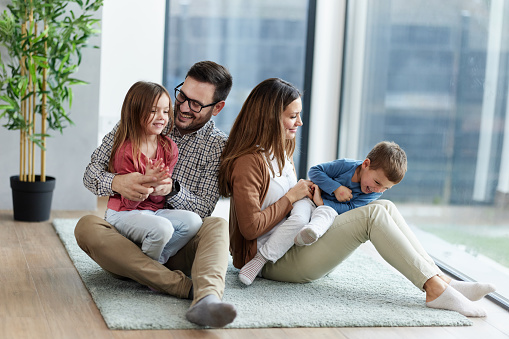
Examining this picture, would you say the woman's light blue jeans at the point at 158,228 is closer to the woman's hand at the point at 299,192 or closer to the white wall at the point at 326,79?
the woman's hand at the point at 299,192

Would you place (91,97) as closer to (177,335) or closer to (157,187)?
(157,187)

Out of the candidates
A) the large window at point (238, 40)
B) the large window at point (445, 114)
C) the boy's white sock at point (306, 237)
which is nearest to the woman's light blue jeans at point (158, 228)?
the boy's white sock at point (306, 237)

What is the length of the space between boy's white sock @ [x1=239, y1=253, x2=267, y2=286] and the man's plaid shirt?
0.81 ft

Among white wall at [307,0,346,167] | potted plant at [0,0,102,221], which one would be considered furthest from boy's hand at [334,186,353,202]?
white wall at [307,0,346,167]

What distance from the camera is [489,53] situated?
3.15m

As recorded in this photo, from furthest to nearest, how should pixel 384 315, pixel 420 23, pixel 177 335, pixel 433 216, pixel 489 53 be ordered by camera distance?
1. pixel 420 23
2. pixel 433 216
3. pixel 489 53
4. pixel 384 315
5. pixel 177 335

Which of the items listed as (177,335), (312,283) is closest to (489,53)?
(312,283)

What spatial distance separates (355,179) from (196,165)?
63 cm

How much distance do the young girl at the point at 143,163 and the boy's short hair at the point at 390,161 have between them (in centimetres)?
71

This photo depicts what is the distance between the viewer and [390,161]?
2535 millimetres

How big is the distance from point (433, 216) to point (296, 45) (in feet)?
6.20

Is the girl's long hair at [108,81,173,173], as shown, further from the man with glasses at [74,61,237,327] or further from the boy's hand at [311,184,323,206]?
the boy's hand at [311,184,323,206]

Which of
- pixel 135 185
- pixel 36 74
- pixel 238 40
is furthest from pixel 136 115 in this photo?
pixel 238 40

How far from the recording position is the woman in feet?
7.98
